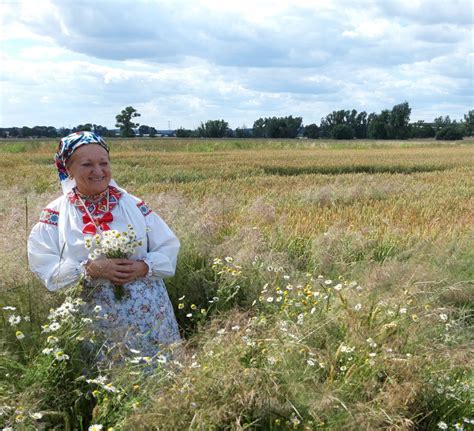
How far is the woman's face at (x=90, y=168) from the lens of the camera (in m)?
3.37

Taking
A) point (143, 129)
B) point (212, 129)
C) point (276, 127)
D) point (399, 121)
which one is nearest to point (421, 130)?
point (399, 121)

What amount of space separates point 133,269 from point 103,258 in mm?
181

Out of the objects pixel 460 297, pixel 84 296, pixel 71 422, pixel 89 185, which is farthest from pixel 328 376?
pixel 460 297

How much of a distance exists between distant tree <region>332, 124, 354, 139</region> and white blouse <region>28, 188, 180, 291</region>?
8411cm

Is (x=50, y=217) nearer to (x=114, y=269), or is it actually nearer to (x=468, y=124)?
(x=114, y=269)

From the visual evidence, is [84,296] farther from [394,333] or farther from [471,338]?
[471,338]

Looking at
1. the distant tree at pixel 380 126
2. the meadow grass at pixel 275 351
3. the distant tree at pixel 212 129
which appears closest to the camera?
the meadow grass at pixel 275 351

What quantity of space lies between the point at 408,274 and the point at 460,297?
51 centimetres

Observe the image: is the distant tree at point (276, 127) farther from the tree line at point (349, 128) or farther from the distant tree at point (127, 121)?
the distant tree at point (127, 121)

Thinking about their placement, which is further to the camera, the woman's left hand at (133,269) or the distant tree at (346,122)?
the distant tree at (346,122)

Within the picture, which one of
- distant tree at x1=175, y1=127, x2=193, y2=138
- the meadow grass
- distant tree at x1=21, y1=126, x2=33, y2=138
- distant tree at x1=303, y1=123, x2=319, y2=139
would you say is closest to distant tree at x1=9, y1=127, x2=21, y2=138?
distant tree at x1=21, y1=126, x2=33, y2=138

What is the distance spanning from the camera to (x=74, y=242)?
132 inches

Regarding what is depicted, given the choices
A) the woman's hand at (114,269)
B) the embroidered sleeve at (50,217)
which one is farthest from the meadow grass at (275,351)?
the woman's hand at (114,269)

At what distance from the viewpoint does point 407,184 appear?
481 inches
